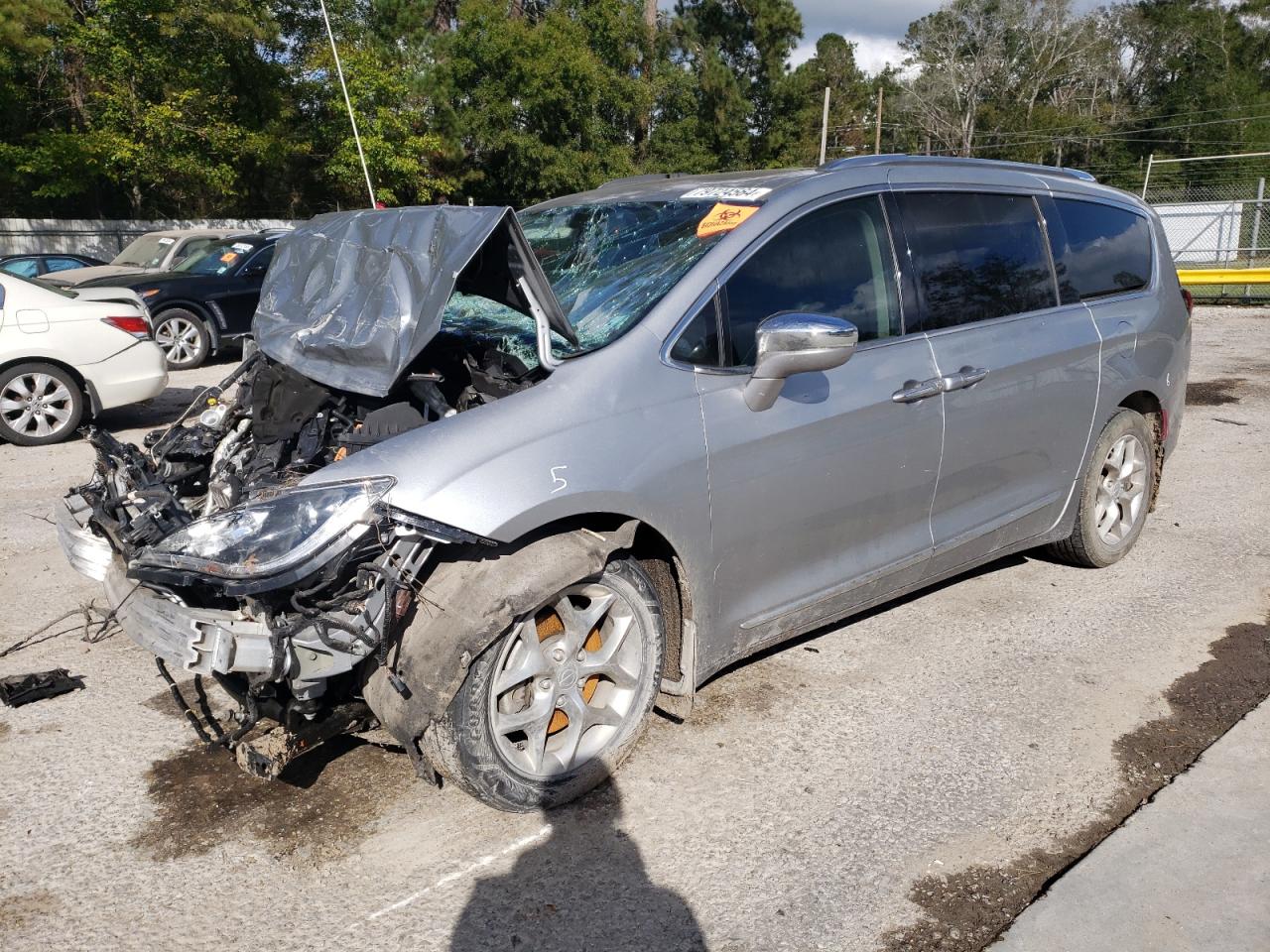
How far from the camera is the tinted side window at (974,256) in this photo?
3941 millimetres

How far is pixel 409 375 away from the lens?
3.61 meters

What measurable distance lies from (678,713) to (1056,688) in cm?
154

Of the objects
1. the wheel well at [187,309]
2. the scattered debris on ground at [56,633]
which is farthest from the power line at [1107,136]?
the scattered debris on ground at [56,633]

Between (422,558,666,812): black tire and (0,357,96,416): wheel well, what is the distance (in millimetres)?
7078

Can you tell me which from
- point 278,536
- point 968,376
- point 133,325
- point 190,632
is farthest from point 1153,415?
point 133,325

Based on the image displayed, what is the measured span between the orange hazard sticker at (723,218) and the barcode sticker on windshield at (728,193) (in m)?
0.06

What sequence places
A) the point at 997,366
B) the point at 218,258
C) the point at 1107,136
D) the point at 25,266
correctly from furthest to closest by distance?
1. the point at 1107,136
2. the point at 25,266
3. the point at 218,258
4. the point at 997,366

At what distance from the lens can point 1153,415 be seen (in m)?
5.17

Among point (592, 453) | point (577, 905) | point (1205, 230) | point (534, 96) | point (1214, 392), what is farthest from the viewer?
point (534, 96)

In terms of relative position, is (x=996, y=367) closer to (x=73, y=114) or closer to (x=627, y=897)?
(x=627, y=897)

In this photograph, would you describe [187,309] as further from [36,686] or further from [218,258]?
[36,686]

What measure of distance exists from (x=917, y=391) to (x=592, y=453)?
4.61ft

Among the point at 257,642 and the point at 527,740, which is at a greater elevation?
the point at 257,642

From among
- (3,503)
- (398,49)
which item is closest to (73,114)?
(398,49)
